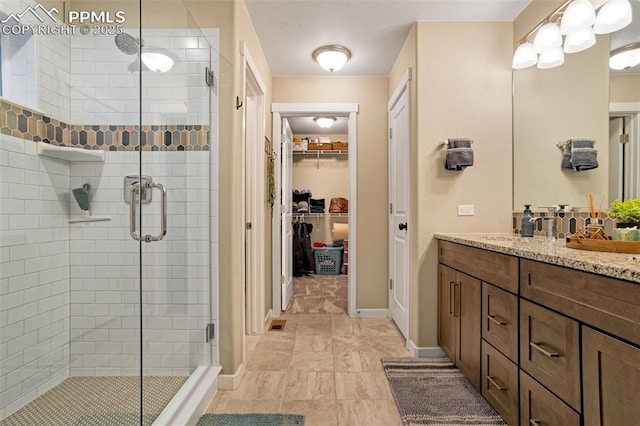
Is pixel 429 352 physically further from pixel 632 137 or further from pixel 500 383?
pixel 632 137

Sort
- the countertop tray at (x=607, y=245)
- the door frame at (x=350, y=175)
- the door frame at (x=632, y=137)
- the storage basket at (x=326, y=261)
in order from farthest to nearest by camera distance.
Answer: the storage basket at (x=326, y=261) < the door frame at (x=350, y=175) < the door frame at (x=632, y=137) < the countertop tray at (x=607, y=245)

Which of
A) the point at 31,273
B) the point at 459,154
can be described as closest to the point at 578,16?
the point at 459,154

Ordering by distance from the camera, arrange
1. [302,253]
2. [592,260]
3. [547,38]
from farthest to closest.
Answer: [302,253], [547,38], [592,260]

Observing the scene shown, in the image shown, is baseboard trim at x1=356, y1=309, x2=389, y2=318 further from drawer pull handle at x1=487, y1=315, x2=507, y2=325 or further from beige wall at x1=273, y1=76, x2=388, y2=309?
drawer pull handle at x1=487, y1=315, x2=507, y2=325

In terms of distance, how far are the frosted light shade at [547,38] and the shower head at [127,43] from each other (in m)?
2.43

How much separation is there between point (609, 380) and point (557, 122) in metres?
1.72

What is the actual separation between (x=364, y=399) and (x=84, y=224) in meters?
1.89

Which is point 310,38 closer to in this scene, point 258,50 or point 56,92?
point 258,50

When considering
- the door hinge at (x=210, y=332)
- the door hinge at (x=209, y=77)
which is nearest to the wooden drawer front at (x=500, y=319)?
the door hinge at (x=210, y=332)

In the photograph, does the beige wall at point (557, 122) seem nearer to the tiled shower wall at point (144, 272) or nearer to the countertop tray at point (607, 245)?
the countertop tray at point (607, 245)

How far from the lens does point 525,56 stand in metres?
2.24

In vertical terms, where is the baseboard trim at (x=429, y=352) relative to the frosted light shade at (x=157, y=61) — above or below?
below

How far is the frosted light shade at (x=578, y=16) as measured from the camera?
71.1 inches

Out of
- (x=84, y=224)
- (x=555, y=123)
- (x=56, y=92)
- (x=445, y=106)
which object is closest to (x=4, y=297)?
(x=84, y=224)
